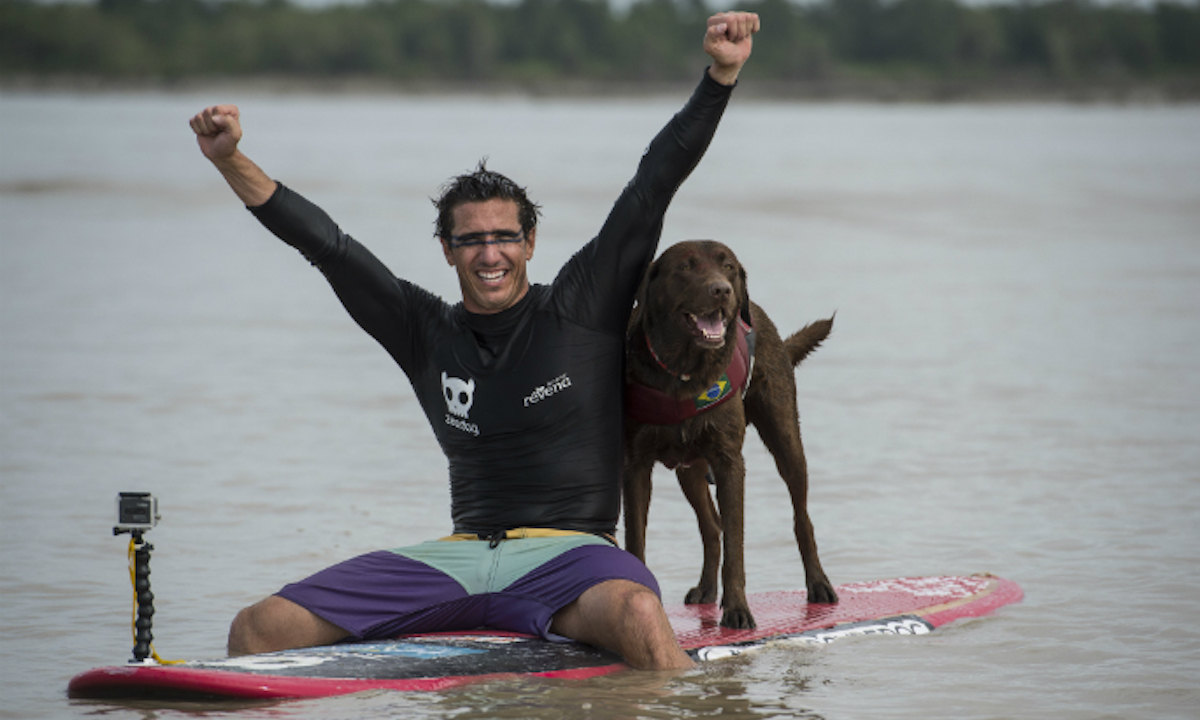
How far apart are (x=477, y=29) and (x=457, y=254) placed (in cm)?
13451

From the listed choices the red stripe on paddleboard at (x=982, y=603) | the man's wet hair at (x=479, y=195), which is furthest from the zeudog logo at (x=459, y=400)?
the red stripe on paddleboard at (x=982, y=603)

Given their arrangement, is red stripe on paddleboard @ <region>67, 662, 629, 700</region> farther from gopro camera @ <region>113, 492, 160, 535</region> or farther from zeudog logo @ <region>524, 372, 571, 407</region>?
zeudog logo @ <region>524, 372, 571, 407</region>

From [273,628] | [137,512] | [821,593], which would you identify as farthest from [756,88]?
[137,512]

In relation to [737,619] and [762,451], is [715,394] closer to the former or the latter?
[737,619]

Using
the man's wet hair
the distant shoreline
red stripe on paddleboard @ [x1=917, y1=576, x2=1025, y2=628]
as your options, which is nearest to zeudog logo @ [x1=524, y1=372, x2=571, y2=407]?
the man's wet hair

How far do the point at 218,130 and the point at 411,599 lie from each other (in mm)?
1636

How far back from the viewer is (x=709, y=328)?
502 cm

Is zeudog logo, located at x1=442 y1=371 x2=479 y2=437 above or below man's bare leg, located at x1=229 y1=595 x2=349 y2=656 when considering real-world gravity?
above

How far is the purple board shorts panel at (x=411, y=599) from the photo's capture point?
4910mm

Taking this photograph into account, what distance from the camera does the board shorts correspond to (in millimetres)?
4891

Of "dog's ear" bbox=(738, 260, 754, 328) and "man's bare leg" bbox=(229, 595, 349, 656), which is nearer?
"man's bare leg" bbox=(229, 595, 349, 656)

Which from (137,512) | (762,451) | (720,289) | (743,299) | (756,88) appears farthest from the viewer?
(756,88)

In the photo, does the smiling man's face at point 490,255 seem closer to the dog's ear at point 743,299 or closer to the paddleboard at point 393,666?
the dog's ear at point 743,299

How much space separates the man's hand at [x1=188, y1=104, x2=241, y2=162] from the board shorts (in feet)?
4.54
